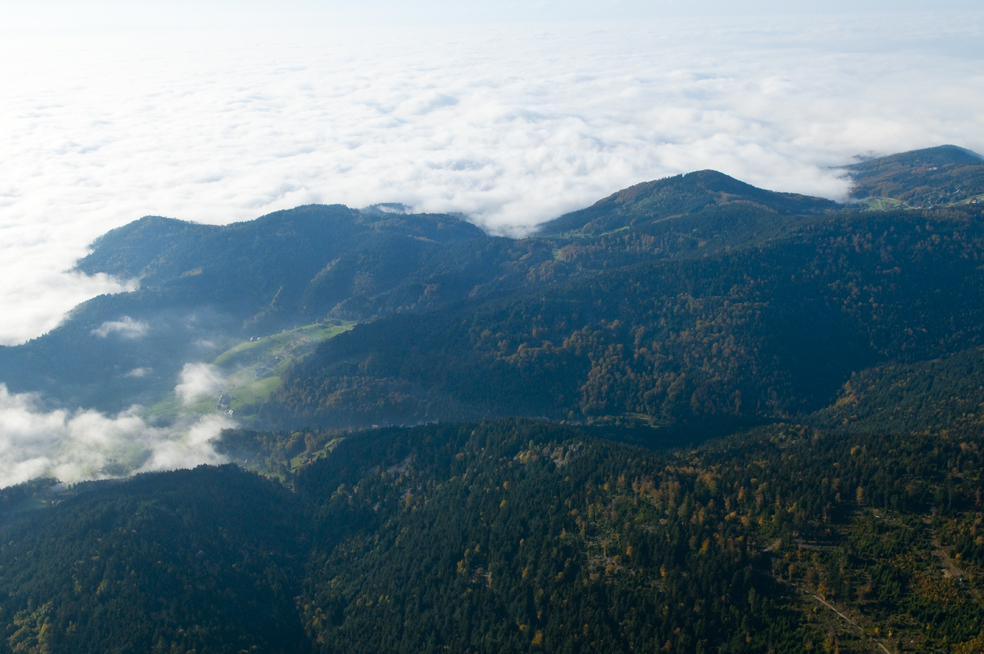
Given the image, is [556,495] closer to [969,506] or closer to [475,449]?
[475,449]

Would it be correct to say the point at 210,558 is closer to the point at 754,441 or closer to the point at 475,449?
the point at 475,449

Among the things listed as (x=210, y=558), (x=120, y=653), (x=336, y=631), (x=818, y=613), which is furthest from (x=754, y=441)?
(x=120, y=653)

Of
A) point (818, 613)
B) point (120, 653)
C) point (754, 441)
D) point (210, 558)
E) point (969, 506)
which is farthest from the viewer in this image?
point (754, 441)

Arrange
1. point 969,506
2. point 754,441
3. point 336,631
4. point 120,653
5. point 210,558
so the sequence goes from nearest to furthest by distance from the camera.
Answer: point 969,506
point 120,653
point 336,631
point 210,558
point 754,441

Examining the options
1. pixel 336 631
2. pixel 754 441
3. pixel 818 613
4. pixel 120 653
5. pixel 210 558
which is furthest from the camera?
pixel 754 441

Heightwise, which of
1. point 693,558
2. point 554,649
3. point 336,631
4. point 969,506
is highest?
point 969,506

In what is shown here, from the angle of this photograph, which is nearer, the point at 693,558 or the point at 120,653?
the point at 693,558

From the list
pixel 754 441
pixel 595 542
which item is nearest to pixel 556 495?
pixel 595 542

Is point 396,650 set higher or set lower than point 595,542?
lower

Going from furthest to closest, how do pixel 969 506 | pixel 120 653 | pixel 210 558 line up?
pixel 210 558, pixel 120 653, pixel 969 506
